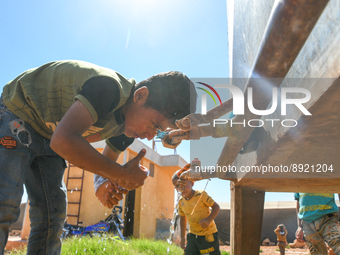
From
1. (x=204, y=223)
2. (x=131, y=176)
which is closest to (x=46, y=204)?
(x=131, y=176)

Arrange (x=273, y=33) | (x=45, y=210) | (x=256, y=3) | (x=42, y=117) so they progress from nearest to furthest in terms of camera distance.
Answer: (x=273, y=33)
(x=256, y=3)
(x=42, y=117)
(x=45, y=210)

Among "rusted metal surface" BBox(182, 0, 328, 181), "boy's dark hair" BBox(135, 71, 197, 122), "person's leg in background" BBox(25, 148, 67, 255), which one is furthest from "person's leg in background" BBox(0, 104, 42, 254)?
"rusted metal surface" BBox(182, 0, 328, 181)

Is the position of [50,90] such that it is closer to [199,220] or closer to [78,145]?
[78,145]

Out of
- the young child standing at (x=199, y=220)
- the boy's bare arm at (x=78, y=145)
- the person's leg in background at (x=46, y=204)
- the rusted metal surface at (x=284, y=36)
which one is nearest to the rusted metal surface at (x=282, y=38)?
the rusted metal surface at (x=284, y=36)

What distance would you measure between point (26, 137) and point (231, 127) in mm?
1130

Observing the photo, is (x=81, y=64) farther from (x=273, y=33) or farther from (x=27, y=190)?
(x=273, y=33)

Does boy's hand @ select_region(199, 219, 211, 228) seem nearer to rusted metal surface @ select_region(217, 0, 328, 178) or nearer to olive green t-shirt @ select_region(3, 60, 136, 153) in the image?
olive green t-shirt @ select_region(3, 60, 136, 153)

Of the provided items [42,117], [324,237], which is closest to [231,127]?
[42,117]

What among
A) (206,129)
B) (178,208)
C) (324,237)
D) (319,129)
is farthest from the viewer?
(178,208)

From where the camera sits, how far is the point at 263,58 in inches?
29.0

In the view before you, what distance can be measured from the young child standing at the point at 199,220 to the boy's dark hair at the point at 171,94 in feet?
5.42

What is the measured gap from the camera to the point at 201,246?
3408 millimetres

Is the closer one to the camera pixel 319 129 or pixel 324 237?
pixel 319 129

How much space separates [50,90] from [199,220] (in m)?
2.78
